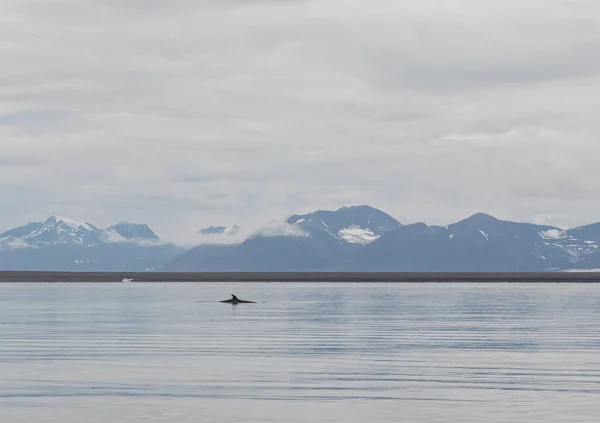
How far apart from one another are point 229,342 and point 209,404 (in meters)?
24.2

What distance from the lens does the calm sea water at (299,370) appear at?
115ft

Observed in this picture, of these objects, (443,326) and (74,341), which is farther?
(443,326)

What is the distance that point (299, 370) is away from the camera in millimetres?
46375

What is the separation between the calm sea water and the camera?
115ft

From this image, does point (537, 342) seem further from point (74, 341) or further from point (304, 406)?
point (304, 406)

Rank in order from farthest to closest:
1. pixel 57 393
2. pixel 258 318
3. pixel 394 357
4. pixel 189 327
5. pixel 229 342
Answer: pixel 258 318, pixel 189 327, pixel 229 342, pixel 394 357, pixel 57 393

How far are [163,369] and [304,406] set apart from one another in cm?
1167

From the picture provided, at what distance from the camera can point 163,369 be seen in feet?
153

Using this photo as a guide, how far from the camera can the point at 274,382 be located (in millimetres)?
42344

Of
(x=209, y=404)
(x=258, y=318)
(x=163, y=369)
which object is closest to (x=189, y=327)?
(x=258, y=318)

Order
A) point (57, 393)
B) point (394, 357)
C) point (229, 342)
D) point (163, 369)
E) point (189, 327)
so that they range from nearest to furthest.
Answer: point (57, 393)
point (163, 369)
point (394, 357)
point (229, 342)
point (189, 327)

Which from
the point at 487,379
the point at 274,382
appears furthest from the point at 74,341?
the point at 487,379

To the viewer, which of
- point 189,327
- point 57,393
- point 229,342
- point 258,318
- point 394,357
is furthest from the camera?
point 258,318

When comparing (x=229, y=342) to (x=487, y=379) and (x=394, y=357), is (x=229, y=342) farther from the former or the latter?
(x=487, y=379)
